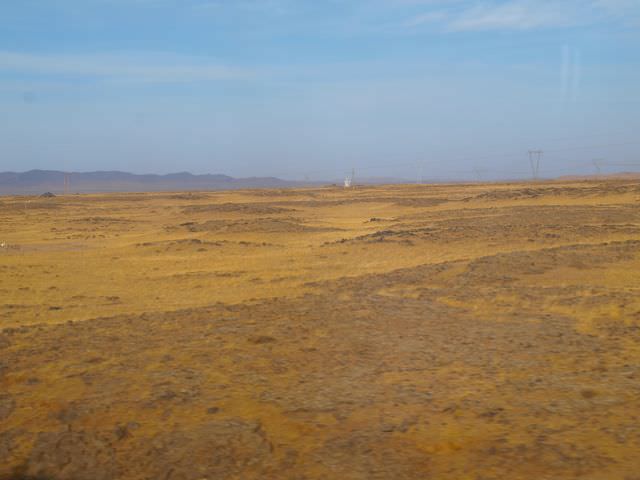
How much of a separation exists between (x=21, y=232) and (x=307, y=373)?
27.5m

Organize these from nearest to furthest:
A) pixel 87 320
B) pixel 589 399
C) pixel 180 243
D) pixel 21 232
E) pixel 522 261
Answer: pixel 589 399
pixel 87 320
pixel 522 261
pixel 180 243
pixel 21 232

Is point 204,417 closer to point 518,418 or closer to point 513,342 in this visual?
point 518,418

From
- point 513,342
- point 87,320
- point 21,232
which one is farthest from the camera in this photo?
point 21,232

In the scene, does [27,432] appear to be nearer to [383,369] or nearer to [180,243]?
[383,369]

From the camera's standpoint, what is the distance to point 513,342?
8.67 meters

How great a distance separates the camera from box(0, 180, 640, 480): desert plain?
214 inches

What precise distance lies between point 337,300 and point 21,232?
2408 cm

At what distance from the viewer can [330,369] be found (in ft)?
25.5

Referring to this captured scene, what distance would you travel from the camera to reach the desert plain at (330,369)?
5441mm

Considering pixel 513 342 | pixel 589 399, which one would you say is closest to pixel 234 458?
pixel 589 399

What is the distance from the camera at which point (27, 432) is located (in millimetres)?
6176

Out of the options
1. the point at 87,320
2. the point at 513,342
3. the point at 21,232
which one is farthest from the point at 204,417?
the point at 21,232

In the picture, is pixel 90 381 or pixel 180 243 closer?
pixel 90 381

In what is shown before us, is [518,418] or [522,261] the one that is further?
[522,261]
